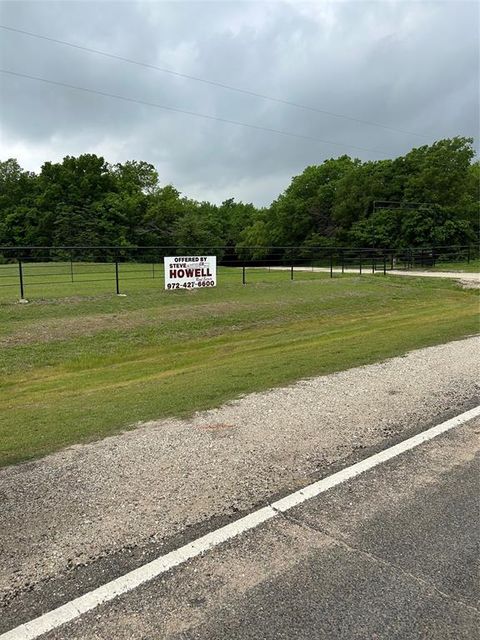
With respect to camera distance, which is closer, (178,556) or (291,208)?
(178,556)

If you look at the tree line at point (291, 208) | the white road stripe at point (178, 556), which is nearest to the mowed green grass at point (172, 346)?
the white road stripe at point (178, 556)

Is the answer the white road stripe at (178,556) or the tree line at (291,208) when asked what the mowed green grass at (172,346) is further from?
the tree line at (291,208)

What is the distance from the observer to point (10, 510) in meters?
3.39

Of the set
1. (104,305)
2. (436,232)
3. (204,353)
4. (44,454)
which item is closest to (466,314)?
(204,353)

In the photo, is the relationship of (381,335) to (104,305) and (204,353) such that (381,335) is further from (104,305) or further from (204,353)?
(104,305)

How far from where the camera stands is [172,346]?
11.6 meters

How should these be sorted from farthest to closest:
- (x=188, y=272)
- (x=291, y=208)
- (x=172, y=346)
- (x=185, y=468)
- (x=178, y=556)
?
(x=291, y=208)
(x=188, y=272)
(x=172, y=346)
(x=185, y=468)
(x=178, y=556)

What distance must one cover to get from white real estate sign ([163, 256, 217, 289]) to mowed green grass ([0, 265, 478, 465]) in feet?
2.14

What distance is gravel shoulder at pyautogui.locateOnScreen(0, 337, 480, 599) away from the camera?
119 inches

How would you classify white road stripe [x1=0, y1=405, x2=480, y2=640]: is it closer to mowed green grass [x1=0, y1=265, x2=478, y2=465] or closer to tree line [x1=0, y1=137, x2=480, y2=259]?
mowed green grass [x1=0, y1=265, x2=478, y2=465]

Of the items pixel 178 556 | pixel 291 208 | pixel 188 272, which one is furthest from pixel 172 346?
pixel 291 208

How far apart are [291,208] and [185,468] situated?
71122 mm

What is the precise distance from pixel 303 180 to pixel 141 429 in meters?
75.0

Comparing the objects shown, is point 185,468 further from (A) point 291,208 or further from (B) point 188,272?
(A) point 291,208
